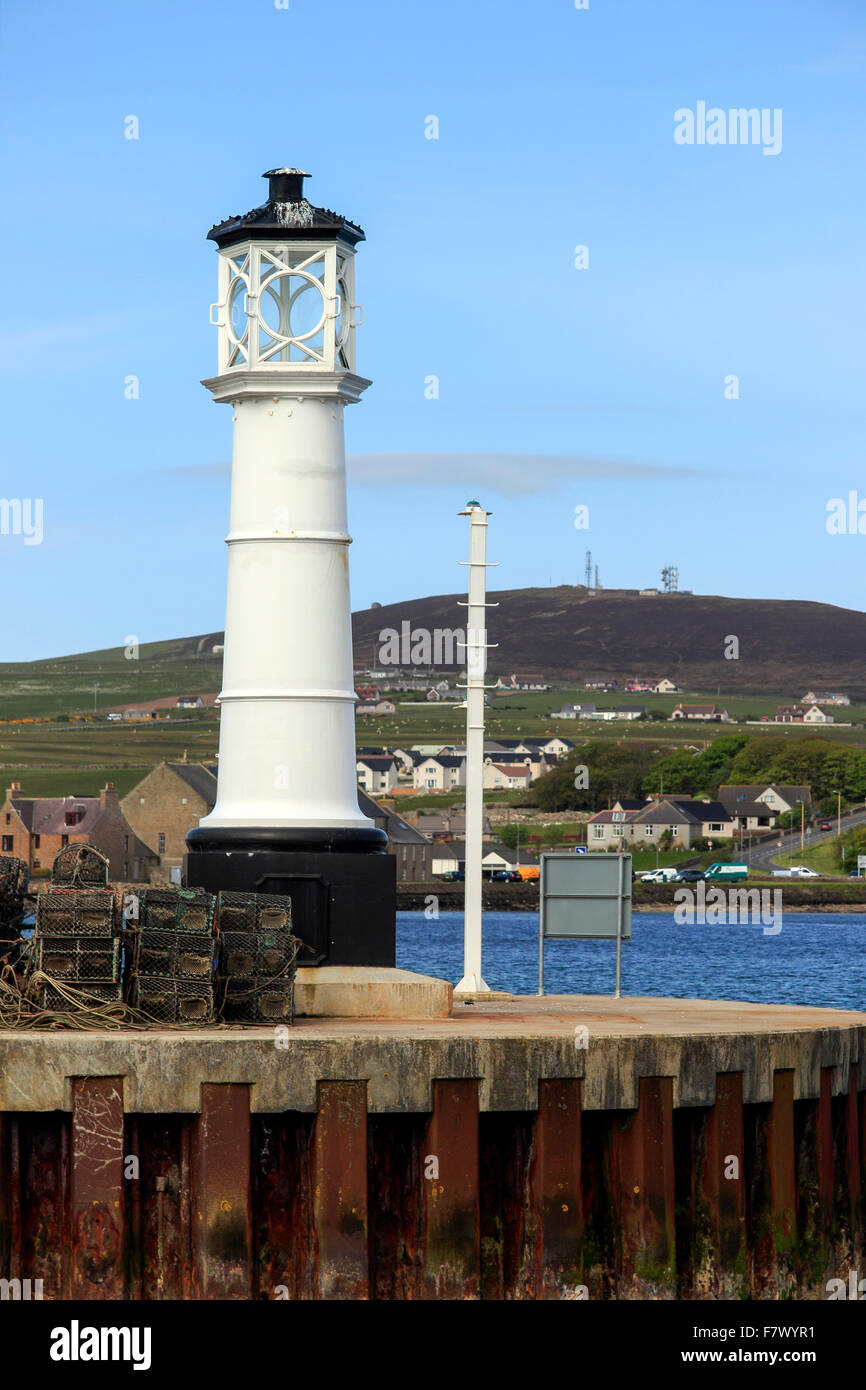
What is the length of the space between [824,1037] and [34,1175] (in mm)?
5897

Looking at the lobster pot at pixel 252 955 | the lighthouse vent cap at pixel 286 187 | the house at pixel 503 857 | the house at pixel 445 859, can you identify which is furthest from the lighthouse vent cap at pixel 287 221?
the house at pixel 445 859

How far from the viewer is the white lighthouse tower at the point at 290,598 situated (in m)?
18.8

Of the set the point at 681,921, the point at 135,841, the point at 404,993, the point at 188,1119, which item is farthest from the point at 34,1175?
the point at 135,841

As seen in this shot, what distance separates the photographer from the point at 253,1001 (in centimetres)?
1590

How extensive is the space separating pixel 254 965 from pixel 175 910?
0.71 metres

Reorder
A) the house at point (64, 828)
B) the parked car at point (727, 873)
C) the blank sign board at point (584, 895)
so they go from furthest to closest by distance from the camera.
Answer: the parked car at point (727, 873) < the house at point (64, 828) < the blank sign board at point (584, 895)

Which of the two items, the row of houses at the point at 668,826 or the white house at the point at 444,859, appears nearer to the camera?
the white house at the point at 444,859

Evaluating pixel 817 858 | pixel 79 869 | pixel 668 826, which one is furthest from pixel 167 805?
pixel 79 869

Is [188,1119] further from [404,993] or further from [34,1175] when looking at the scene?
[404,993]

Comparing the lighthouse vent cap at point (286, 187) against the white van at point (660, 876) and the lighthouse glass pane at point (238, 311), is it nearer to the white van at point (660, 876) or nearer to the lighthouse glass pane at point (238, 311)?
the lighthouse glass pane at point (238, 311)

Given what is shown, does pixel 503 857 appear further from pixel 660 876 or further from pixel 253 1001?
pixel 253 1001

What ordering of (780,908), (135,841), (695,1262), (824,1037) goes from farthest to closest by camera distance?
(135,841) < (780,908) < (824,1037) < (695,1262)

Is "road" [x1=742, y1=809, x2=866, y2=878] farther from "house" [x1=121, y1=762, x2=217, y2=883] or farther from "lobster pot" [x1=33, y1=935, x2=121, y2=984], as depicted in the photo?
"lobster pot" [x1=33, y1=935, x2=121, y2=984]

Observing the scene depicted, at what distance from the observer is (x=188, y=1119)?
1416cm
